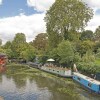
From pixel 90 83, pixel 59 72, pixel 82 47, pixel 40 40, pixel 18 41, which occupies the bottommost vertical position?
pixel 90 83

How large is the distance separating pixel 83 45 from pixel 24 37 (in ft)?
222

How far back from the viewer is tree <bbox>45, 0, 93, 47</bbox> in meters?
67.5

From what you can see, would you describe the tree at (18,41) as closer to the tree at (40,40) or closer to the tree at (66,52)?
the tree at (40,40)

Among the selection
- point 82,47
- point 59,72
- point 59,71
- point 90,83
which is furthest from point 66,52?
point 90,83

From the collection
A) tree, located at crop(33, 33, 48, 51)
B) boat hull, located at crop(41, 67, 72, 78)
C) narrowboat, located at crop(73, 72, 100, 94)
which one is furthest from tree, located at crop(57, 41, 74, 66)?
tree, located at crop(33, 33, 48, 51)

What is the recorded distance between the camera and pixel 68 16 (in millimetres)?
67750

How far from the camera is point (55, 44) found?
72.8 meters

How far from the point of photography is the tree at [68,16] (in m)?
67.5

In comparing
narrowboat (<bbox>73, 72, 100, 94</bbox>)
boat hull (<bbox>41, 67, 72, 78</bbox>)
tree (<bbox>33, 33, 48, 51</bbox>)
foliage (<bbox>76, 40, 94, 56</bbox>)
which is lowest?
narrowboat (<bbox>73, 72, 100, 94</bbox>)

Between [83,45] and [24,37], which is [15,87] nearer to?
[83,45]

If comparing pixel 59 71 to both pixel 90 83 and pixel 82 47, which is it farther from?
pixel 82 47

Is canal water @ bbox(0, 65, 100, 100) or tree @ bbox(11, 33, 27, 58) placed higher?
tree @ bbox(11, 33, 27, 58)

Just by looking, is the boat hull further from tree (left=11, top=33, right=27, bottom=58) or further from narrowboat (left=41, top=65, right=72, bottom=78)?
tree (left=11, top=33, right=27, bottom=58)

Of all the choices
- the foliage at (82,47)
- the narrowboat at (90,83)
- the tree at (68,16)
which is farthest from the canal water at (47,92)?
the foliage at (82,47)
